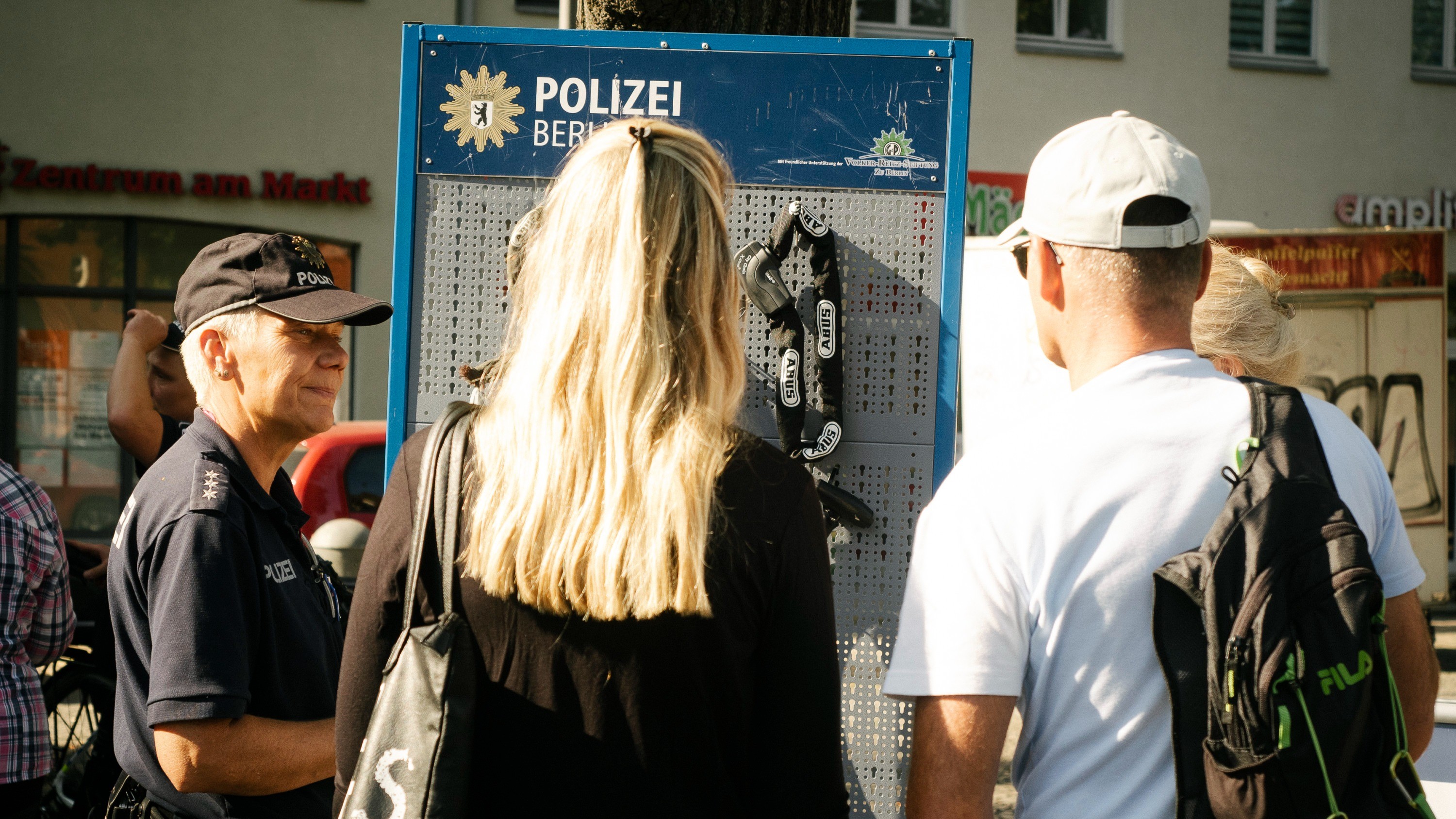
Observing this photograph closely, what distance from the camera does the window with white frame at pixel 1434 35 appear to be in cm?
1320

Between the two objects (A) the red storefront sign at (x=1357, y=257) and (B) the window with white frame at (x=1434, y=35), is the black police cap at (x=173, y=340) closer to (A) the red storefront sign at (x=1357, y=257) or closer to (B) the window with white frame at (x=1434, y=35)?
(A) the red storefront sign at (x=1357, y=257)

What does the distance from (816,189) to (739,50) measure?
0.33 metres

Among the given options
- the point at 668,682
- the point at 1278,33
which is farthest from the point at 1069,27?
the point at 668,682

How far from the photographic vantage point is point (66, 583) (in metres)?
2.95

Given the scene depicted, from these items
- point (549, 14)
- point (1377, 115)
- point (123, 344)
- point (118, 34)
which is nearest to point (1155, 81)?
point (1377, 115)

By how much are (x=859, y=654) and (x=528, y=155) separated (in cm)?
124

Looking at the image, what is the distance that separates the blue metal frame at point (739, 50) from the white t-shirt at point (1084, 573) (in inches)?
34.5

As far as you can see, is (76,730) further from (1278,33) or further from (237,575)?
(1278,33)

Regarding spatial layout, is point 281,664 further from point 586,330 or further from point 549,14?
point 549,14

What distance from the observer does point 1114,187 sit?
1.56m

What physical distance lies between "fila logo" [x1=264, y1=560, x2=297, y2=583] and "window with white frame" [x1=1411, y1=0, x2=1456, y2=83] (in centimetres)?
1442

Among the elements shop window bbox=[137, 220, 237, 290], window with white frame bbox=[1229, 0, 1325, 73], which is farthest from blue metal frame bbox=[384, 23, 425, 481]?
window with white frame bbox=[1229, 0, 1325, 73]

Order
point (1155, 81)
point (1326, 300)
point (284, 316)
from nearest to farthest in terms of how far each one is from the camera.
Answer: point (284, 316) < point (1326, 300) < point (1155, 81)

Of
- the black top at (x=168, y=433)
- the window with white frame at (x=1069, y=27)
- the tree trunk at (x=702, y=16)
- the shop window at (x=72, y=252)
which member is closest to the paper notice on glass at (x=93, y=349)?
the shop window at (x=72, y=252)
